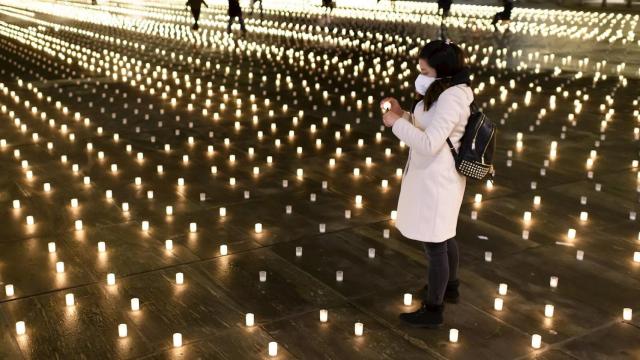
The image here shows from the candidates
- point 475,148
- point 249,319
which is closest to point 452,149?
point 475,148

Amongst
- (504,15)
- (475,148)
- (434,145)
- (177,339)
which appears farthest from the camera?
(504,15)

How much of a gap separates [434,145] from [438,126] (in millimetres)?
108

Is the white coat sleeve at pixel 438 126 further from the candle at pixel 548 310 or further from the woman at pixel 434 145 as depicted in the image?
the candle at pixel 548 310

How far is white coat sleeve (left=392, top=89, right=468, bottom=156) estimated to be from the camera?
4.27 metres

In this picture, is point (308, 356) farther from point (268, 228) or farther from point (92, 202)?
point (92, 202)

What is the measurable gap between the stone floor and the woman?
68 centimetres

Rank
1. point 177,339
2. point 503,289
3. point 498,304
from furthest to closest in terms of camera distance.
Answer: point 503,289, point 498,304, point 177,339

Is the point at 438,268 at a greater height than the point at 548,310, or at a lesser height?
greater

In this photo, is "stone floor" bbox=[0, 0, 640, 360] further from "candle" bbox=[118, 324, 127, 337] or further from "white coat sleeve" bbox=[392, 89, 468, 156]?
"white coat sleeve" bbox=[392, 89, 468, 156]

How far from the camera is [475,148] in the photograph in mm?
4387

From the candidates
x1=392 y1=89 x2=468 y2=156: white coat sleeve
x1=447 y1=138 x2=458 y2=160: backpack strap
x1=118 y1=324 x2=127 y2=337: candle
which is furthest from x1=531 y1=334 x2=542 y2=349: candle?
x1=118 y1=324 x2=127 y2=337: candle

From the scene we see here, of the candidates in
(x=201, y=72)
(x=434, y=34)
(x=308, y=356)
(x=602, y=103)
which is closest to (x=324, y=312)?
(x=308, y=356)

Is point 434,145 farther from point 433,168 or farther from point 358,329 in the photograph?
point 358,329

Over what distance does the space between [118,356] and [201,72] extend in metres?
12.0
